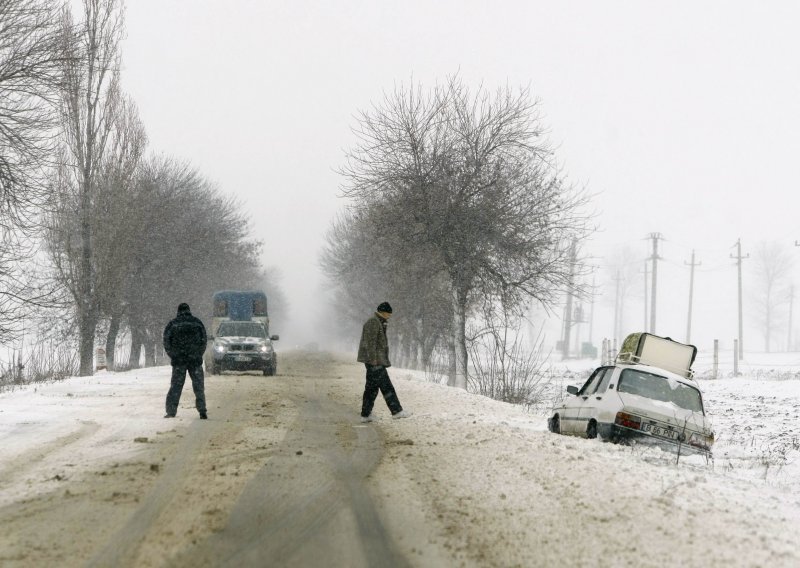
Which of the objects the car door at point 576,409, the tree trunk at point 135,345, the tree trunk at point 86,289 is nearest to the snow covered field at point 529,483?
the car door at point 576,409

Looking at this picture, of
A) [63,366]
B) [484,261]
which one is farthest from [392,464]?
[63,366]

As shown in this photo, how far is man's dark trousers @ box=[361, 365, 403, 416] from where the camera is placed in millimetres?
14070

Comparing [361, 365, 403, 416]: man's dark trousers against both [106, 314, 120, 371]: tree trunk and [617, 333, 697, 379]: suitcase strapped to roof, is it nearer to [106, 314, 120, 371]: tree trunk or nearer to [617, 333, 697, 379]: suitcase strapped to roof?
[617, 333, 697, 379]: suitcase strapped to roof

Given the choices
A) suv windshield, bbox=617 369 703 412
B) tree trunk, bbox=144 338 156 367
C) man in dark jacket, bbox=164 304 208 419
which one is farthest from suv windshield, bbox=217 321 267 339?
suv windshield, bbox=617 369 703 412

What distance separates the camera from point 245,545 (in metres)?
5.95

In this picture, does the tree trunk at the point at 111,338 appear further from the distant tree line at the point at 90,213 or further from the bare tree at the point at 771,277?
the bare tree at the point at 771,277

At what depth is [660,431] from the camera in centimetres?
1283

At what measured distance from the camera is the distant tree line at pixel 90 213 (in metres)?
17.8

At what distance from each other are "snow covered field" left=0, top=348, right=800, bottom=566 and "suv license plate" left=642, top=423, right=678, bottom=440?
50 centimetres

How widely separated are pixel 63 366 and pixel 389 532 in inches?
1028

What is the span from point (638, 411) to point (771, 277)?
98.0 meters

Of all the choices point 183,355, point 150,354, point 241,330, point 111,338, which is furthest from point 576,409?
point 150,354

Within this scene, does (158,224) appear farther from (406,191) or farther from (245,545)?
(245,545)

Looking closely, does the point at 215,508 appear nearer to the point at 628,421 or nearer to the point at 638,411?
the point at 628,421
